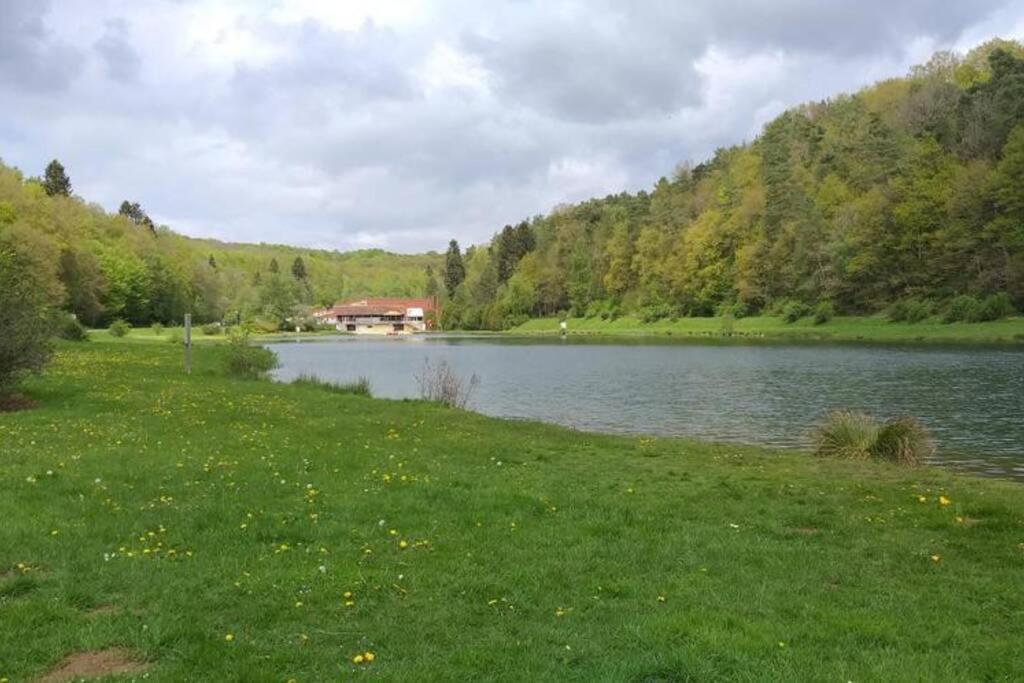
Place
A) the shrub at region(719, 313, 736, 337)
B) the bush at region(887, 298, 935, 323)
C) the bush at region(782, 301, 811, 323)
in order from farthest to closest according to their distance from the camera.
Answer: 1. the shrub at region(719, 313, 736, 337)
2. the bush at region(782, 301, 811, 323)
3. the bush at region(887, 298, 935, 323)

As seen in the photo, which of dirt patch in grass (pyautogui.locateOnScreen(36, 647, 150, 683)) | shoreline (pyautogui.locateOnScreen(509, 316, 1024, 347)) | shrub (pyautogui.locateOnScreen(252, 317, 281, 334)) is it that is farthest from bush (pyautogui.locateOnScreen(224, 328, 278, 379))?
shrub (pyautogui.locateOnScreen(252, 317, 281, 334))

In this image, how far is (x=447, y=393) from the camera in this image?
32906 millimetres

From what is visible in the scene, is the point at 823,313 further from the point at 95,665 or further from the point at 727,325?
the point at 95,665

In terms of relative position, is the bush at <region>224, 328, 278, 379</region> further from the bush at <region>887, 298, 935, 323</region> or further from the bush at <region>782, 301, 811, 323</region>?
the bush at <region>782, 301, 811, 323</region>

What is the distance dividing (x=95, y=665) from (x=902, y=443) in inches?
784

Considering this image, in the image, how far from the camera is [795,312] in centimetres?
11400

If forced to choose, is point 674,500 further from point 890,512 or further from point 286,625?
point 286,625

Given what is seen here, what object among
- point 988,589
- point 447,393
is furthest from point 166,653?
point 447,393

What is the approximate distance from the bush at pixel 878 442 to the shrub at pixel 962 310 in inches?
2851

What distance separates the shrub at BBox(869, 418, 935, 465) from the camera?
20.7m

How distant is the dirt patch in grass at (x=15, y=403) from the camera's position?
70.2 ft

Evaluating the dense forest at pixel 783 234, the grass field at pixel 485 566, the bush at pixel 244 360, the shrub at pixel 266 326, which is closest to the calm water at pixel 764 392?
the bush at pixel 244 360

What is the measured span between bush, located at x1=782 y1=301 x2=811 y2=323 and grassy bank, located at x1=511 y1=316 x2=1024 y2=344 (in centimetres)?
110

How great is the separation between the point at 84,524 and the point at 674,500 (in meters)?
8.66
